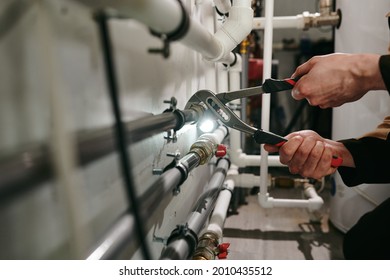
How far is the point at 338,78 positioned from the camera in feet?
1.68

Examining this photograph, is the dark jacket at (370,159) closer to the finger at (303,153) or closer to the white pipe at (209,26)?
the finger at (303,153)

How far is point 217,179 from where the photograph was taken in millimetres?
929

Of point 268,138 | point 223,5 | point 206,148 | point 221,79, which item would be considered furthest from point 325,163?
point 221,79

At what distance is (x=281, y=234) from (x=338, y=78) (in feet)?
2.83

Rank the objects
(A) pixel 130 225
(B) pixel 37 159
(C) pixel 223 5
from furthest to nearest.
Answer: (C) pixel 223 5 → (A) pixel 130 225 → (B) pixel 37 159

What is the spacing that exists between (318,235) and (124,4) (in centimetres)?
122

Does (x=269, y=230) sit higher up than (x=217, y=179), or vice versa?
(x=217, y=179)

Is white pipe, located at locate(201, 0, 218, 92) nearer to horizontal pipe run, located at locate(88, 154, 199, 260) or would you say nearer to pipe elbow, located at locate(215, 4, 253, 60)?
pipe elbow, located at locate(215, 4, 253, 60)

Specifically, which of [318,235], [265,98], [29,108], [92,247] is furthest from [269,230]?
[29,108]

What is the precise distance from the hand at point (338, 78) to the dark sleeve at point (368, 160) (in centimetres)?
18

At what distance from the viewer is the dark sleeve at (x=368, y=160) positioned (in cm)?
Result: 67

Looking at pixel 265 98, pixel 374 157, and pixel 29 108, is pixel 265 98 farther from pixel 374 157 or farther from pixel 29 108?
pixel 29 108

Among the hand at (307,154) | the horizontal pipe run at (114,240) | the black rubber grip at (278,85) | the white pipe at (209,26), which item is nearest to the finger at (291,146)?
the hand at (307,154)

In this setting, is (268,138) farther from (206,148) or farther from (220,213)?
(220,213)
